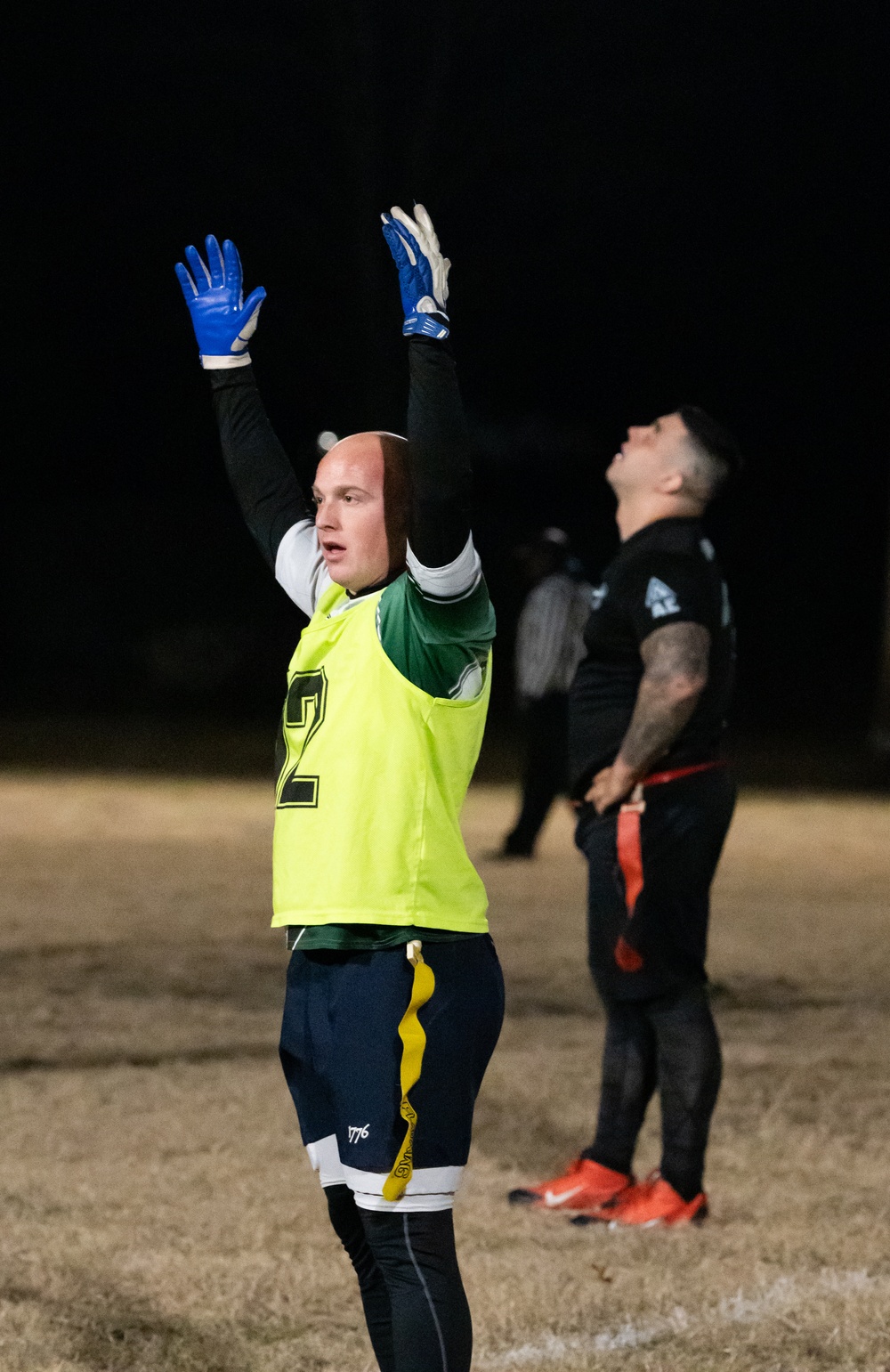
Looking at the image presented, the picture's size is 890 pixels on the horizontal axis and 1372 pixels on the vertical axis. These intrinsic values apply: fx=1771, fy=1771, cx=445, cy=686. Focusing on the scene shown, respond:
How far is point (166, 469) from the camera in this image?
40.0m

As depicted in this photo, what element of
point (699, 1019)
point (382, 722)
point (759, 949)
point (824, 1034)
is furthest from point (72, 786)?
point (382, 722)

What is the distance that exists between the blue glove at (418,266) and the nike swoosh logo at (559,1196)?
294 centimetres

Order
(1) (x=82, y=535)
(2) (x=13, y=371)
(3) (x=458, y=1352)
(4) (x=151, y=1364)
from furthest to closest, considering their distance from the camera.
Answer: (2) (x=13, y=371) → (1) (x=82, y=535) → (4) (x=151, y=1364) → (3) (x=458, y=1352)

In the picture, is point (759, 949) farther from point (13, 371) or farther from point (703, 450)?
point (13, 371)

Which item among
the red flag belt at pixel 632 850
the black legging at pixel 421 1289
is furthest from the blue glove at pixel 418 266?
the red flag belt at pixel 632 850

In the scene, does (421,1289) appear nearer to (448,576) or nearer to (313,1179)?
(448,576)

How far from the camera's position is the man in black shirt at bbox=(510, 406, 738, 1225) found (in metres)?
4.94

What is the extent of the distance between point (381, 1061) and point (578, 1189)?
2.27 metres

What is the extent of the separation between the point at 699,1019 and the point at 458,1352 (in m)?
2.10

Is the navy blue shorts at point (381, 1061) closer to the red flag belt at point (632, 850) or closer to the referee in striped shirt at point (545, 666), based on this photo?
the red flag belt at point (632, 850)

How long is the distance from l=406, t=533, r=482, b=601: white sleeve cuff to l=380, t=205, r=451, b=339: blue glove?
39 cm

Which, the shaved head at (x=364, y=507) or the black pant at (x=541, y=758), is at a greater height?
the shaved head at (x=364, y=507)

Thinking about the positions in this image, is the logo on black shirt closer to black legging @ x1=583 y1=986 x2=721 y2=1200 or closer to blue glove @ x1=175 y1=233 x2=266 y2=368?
black legging @ x1=583 y1=986 x2=721 y2=1200

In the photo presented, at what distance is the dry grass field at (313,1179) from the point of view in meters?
4.11
